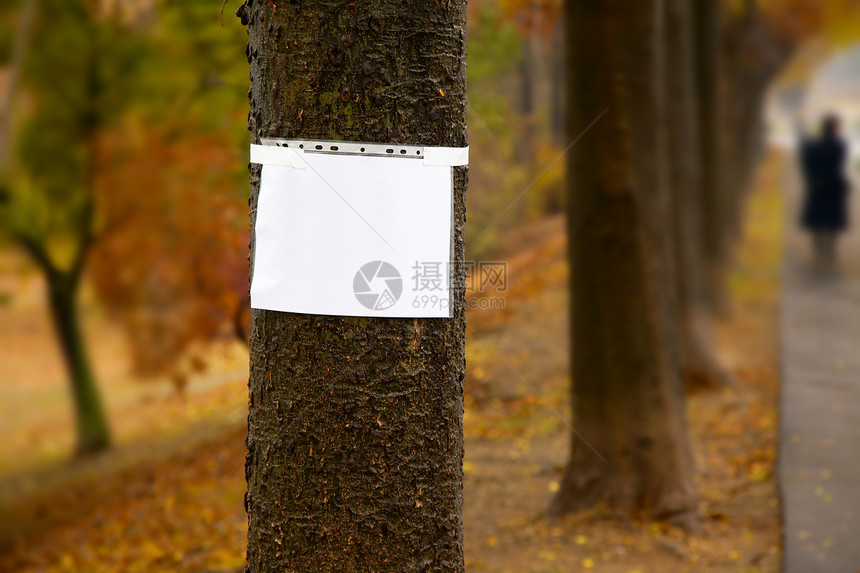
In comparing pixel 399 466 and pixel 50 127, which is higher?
pixel 50 127

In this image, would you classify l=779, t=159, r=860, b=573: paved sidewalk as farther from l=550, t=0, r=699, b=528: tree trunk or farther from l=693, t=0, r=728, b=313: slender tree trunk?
l=693, t=0, r=728, b=313: slender tree trunk

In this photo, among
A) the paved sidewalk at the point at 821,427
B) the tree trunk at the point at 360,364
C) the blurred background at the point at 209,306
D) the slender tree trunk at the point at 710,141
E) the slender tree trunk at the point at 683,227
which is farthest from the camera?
the slender tree trunk at the point at 710,141

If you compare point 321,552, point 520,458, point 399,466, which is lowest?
point 520,458

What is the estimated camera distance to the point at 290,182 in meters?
2.06

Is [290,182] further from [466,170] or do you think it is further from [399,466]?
[399,466]

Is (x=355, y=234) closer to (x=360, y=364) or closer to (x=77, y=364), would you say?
(x=360, y=364)

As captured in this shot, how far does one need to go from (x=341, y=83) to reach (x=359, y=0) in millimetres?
191

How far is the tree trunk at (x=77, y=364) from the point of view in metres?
17.9

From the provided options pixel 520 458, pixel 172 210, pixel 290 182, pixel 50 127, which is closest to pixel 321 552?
pixel 290 182

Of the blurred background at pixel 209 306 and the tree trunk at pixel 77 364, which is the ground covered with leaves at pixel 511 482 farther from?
the tree trunk at pixel 77 364

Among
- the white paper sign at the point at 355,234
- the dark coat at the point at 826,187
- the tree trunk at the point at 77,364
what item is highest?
the dark coat at the point at 826,187

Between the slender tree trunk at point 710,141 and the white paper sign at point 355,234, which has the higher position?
the slender tree trunk at point 710,141

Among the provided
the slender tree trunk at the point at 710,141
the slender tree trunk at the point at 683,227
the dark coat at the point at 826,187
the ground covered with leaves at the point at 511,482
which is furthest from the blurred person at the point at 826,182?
the slender tree trunk at the point at 683,227

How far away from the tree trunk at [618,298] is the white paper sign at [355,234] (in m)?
3.47
